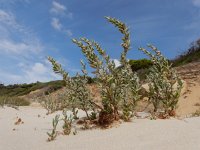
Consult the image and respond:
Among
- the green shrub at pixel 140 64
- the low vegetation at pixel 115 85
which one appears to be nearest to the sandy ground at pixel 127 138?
the low vegetation at pixel 115 85

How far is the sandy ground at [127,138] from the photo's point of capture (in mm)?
3754

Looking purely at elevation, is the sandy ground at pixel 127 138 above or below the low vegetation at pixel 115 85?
below

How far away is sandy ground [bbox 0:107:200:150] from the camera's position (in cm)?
375

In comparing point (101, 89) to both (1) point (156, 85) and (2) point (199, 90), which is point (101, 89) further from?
(2) point (199, 90)

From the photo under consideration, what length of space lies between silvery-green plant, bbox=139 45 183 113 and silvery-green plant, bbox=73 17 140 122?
1.44ft

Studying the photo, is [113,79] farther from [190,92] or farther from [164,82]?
[190,92]

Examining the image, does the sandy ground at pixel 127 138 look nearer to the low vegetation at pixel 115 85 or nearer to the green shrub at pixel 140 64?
the low vegetation at pixel 115 85

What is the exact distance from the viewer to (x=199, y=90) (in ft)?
46.4

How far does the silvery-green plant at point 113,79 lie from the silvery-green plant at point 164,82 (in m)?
0.44

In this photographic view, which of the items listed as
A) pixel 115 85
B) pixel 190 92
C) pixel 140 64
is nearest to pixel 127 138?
pixel 115 85

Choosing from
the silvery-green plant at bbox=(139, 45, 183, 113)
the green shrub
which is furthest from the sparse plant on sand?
the green shrub

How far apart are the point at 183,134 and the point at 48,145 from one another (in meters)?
1.58

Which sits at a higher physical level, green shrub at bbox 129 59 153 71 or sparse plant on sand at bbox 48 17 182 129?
green shrub at bbox 129 59 153 71

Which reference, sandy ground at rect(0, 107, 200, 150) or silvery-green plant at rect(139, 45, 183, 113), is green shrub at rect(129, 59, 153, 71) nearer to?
silvery-green plant at rect(139, 45, 183, 113)
